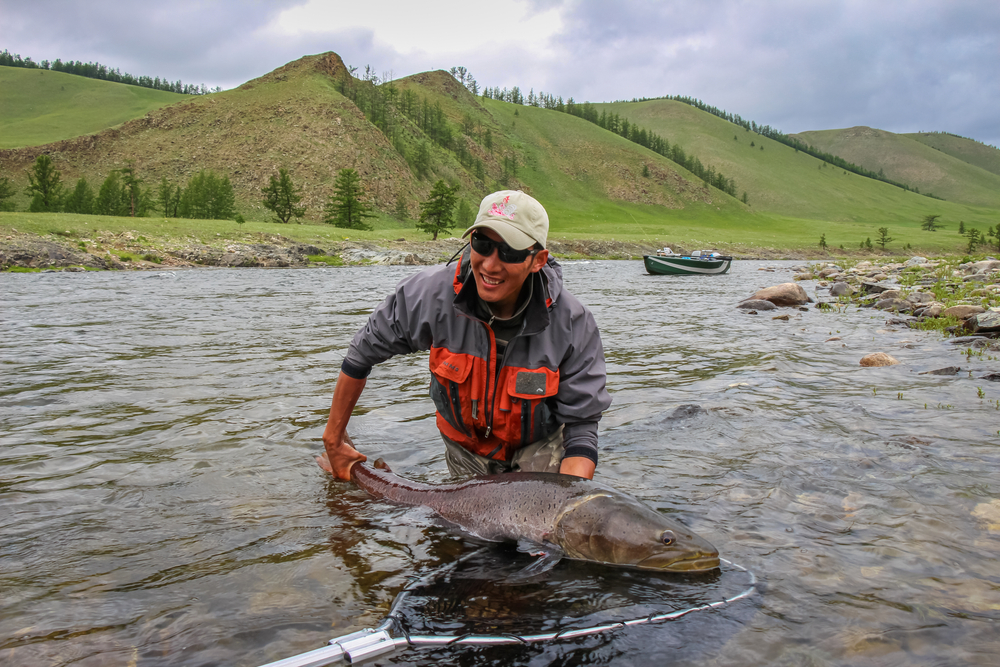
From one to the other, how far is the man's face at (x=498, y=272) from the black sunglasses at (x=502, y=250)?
18 millimetres

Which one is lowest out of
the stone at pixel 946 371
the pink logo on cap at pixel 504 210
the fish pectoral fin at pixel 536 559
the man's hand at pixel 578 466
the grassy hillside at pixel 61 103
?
the fish pectoral fin at pixel 536 559

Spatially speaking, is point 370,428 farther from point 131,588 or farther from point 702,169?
point 702,169

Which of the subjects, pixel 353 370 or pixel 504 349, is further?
pixel 353 370

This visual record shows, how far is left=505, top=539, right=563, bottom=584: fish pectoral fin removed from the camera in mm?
3303

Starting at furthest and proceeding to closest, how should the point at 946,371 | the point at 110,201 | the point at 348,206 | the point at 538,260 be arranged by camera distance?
1. the point at 348,206
2. the point at 110,201
3. the point at 946,371
4. the point at 538,260

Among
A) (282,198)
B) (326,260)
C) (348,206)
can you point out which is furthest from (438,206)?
(326,260)

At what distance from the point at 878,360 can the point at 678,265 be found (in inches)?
1062

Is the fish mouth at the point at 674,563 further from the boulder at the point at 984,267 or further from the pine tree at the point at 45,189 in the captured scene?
the pine tree at the point at 45,189

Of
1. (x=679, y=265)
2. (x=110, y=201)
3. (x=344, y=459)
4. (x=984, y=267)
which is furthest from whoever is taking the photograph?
(x=110, y=201)

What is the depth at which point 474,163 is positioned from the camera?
425ft

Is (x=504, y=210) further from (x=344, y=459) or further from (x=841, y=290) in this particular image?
(x=841, y=290)

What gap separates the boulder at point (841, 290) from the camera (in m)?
20.2

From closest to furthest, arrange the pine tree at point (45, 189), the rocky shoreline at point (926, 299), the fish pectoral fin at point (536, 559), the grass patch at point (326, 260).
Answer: the fish pectoral fin at point (536, 559)
the rocky shoreline at point (926, 299)
the grass patch at point (326, 260)
the pine tree at point (45, 189)

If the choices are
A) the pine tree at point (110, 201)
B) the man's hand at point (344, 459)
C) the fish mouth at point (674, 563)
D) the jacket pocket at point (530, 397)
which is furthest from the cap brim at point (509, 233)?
the pine tree at point (110, 201)
